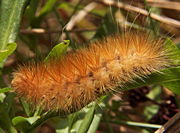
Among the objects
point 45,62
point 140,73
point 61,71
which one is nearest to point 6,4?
point 45,62

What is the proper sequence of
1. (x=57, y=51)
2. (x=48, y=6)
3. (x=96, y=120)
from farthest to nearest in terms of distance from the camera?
(x=48, y=6)
(x=96, y=120)
(x=57, y=51)

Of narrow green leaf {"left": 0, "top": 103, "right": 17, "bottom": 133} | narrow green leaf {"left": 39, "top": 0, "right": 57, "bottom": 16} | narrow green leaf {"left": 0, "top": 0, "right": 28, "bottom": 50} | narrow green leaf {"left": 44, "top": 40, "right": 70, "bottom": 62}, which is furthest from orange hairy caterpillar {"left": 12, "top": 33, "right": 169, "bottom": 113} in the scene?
narrow green leaf {"left": 39, "top": 0, "right": 57, "bottom": 16}

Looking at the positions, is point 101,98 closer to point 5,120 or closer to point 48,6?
point 5,120

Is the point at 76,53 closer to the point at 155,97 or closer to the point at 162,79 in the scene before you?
the point at 162,79

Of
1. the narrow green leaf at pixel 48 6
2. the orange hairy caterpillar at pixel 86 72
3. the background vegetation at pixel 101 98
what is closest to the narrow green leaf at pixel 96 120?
the background vegetation at pixel 101 98

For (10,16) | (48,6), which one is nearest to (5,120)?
(10,16)

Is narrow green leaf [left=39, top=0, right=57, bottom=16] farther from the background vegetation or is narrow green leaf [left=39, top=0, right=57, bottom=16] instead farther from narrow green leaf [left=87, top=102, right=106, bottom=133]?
narrow green leaf [left=87, top=102, right=106, bottom=133]
